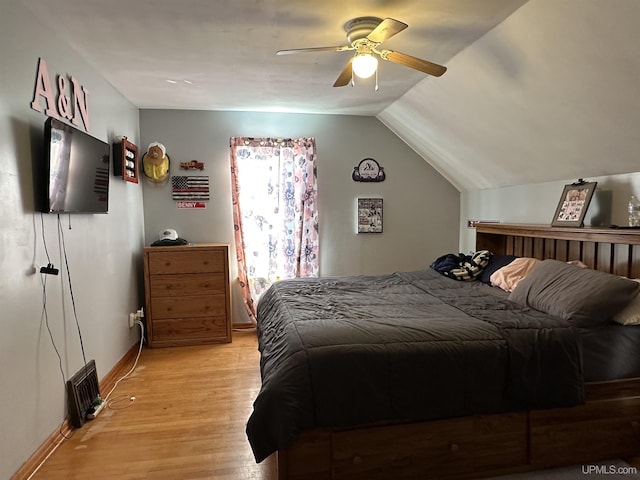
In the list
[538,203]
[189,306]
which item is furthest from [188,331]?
[538,203]

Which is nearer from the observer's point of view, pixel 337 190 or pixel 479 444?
pixel 479 444

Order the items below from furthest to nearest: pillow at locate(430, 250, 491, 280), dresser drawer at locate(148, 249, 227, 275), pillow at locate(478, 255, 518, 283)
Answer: dresser drawer at locate(148, 249, 227, 275)
pillow at locate(430, 250, 491, 280)
pillow at locate(478, 255, 518, 283)

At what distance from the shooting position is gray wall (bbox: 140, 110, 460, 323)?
3926mm

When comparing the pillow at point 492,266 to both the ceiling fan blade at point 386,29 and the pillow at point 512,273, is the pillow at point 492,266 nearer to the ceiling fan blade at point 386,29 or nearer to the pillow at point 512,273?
the pillow at point 512,273

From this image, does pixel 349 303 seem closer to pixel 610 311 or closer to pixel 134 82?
pixel 610 311

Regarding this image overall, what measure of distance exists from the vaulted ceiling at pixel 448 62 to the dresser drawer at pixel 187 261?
1.43 meters

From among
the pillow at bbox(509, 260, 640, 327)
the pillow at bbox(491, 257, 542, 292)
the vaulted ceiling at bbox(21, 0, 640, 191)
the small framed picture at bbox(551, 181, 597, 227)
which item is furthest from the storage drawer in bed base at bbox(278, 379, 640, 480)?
the vaulted ceiling at bbox(21, 0, 640, 191)

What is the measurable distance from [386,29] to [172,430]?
2442 millimetres

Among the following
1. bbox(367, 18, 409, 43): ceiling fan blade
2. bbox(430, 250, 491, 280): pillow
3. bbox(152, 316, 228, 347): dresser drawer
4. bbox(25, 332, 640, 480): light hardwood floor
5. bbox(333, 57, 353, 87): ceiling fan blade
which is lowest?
bbox(25, 332, 640, 480): light hardwood floor

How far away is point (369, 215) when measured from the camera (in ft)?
14.0

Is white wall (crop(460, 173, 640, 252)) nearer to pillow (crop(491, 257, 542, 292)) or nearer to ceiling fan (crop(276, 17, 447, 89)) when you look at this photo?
pillow (crop(491, 257, 542, 292))

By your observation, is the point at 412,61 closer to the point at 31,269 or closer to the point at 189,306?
the point at 31,269

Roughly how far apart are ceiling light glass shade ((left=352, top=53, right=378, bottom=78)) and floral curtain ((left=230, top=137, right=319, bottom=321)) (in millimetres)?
2085

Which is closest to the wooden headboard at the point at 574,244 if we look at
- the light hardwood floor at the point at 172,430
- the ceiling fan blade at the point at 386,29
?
the ceiling fan blade at the point at 386,29
